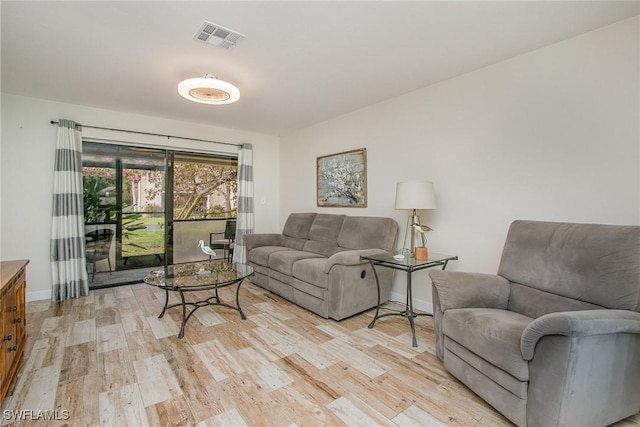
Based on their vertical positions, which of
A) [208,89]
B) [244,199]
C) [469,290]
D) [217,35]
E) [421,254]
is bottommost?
[469,290]

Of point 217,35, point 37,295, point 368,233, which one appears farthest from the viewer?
point 37,295

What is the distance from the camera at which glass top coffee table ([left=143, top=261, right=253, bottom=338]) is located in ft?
8.34

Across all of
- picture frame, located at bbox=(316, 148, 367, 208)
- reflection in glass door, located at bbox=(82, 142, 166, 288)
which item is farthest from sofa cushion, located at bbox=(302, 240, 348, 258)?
reflection in glass door, located at bbox=(82, 142, 166, 288)

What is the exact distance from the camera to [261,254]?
3854 mm

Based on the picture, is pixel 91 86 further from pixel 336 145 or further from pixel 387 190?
pixel 387 190

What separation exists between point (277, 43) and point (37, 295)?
3.93m

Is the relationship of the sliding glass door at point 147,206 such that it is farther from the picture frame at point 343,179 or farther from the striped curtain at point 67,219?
→ the picture frame at point 343,179

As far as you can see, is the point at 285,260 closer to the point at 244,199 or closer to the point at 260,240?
the point at 260,240

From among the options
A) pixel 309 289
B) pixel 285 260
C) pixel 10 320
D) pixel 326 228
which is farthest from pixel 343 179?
pixel 10 320

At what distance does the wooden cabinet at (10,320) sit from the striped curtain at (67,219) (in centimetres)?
148

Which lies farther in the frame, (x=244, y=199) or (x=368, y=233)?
(x=244, y=199)

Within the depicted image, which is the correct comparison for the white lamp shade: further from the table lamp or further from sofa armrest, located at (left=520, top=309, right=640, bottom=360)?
sofa armrest, located at (left=520, top=309, right=640, bottom=360)

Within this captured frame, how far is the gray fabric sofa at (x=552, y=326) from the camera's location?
4.28 feet

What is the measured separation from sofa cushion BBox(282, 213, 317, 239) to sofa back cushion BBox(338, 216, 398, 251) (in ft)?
2.30
